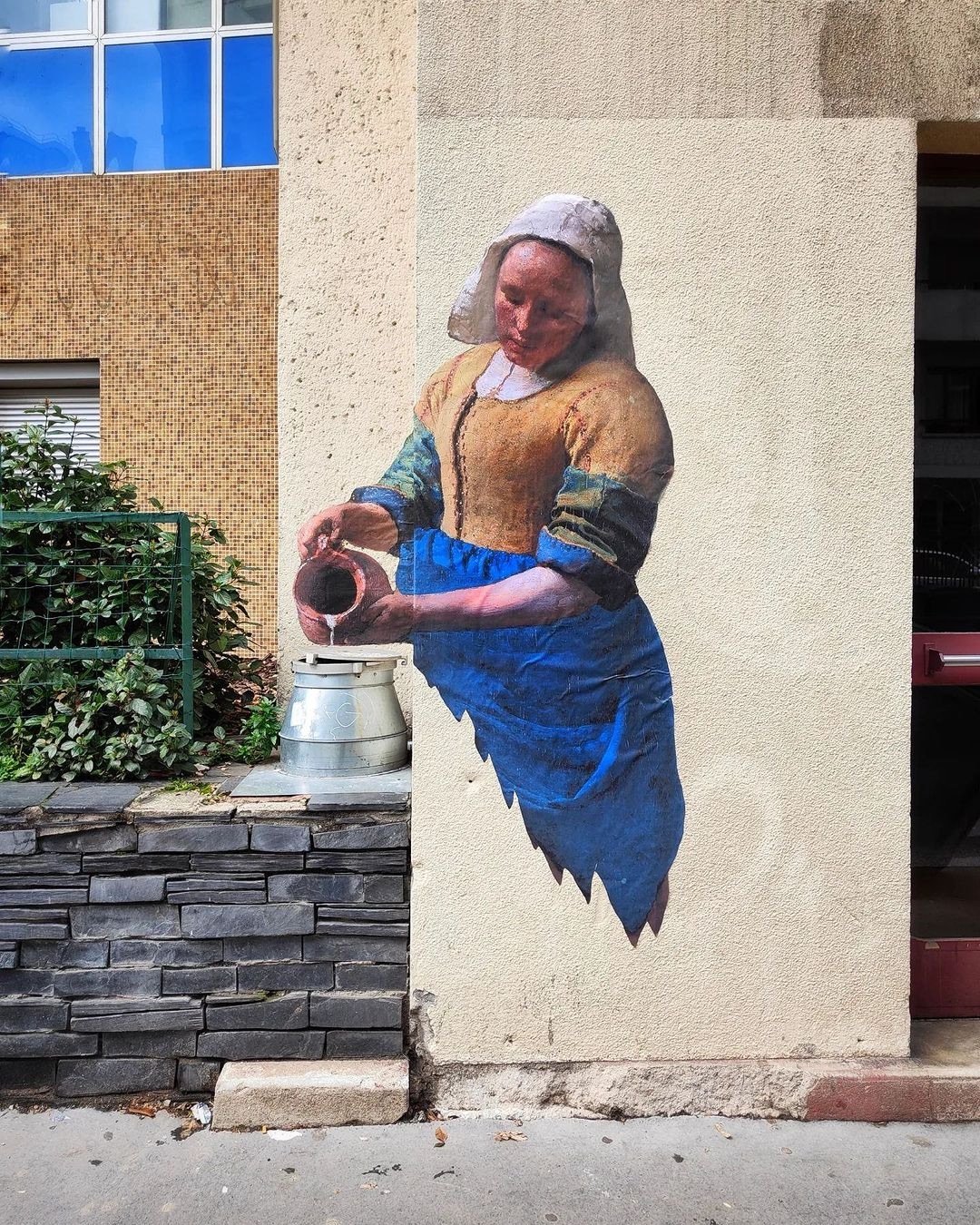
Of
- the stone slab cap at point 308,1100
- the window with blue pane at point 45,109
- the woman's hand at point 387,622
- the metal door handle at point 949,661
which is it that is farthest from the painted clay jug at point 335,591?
the window with blue pane at point 45,109

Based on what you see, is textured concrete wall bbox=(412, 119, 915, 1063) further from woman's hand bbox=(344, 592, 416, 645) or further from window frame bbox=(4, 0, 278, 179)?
window frame bbox=(4, 0, 278, 179)

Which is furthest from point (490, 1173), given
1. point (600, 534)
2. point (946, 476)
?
point (946, 476)

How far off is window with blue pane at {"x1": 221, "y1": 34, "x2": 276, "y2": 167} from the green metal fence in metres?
4.20

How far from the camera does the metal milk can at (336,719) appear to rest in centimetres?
293

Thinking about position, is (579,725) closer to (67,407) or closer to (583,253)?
(583,253)

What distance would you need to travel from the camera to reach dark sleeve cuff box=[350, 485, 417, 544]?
2.98m

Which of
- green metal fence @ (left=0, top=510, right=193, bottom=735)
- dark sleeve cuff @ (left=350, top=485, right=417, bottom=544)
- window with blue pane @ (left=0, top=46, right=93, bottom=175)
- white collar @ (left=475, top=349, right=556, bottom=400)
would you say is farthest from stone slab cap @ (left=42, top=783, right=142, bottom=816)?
window with blue pane @ (left=0, top=46, right=93, bottom=175)

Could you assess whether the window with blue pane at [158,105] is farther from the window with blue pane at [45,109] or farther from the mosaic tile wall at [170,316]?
the mosaic tile wall at [170,316]

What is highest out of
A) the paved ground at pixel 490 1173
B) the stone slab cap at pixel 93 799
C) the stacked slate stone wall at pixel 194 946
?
the stone slab cap at pixel 93 799

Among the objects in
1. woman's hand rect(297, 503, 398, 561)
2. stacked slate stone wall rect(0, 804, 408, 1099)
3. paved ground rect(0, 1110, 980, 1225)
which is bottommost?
paved ground rect(0, 1110, 980, 1225)

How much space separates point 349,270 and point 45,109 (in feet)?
14.7

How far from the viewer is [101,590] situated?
310 centimetres

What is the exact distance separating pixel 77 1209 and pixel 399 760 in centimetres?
153

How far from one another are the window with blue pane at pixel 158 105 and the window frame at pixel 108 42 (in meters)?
0.03
